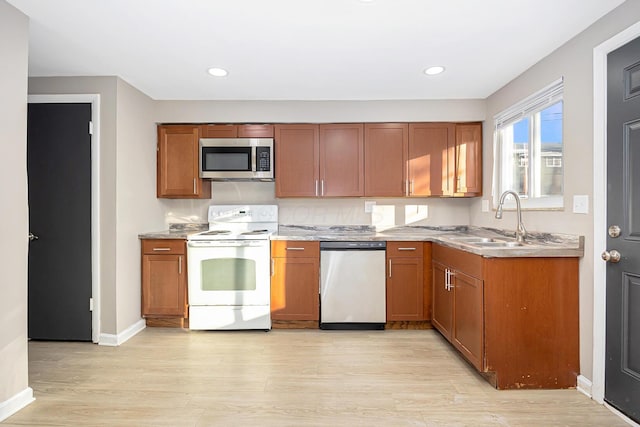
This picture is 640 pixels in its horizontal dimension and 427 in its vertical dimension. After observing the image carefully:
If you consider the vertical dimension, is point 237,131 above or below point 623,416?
above

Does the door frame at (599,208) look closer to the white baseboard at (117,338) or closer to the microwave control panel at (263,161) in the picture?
the microwave control panel at (263,161)

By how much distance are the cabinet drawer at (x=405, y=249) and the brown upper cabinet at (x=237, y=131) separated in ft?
5.39

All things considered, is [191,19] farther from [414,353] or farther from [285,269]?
[414,353]

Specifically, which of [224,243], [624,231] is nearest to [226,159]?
[224,243]

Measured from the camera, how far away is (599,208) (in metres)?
2.08

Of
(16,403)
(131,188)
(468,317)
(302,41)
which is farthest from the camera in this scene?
(131,188)

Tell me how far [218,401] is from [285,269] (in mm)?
1425

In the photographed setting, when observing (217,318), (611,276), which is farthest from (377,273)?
(611,276)

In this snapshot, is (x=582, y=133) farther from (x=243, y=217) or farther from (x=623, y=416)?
(x=243, y=217)

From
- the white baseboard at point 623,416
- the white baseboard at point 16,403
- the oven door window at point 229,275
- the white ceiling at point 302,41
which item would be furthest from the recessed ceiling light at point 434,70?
the white baseboard at point 16,403

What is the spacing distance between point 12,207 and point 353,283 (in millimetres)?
2529

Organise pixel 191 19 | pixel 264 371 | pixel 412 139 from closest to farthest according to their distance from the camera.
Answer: pixel 191 19
pixel 264 371
pixel 412 139

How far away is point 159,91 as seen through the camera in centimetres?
339

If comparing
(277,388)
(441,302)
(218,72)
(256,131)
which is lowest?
(277,388)
